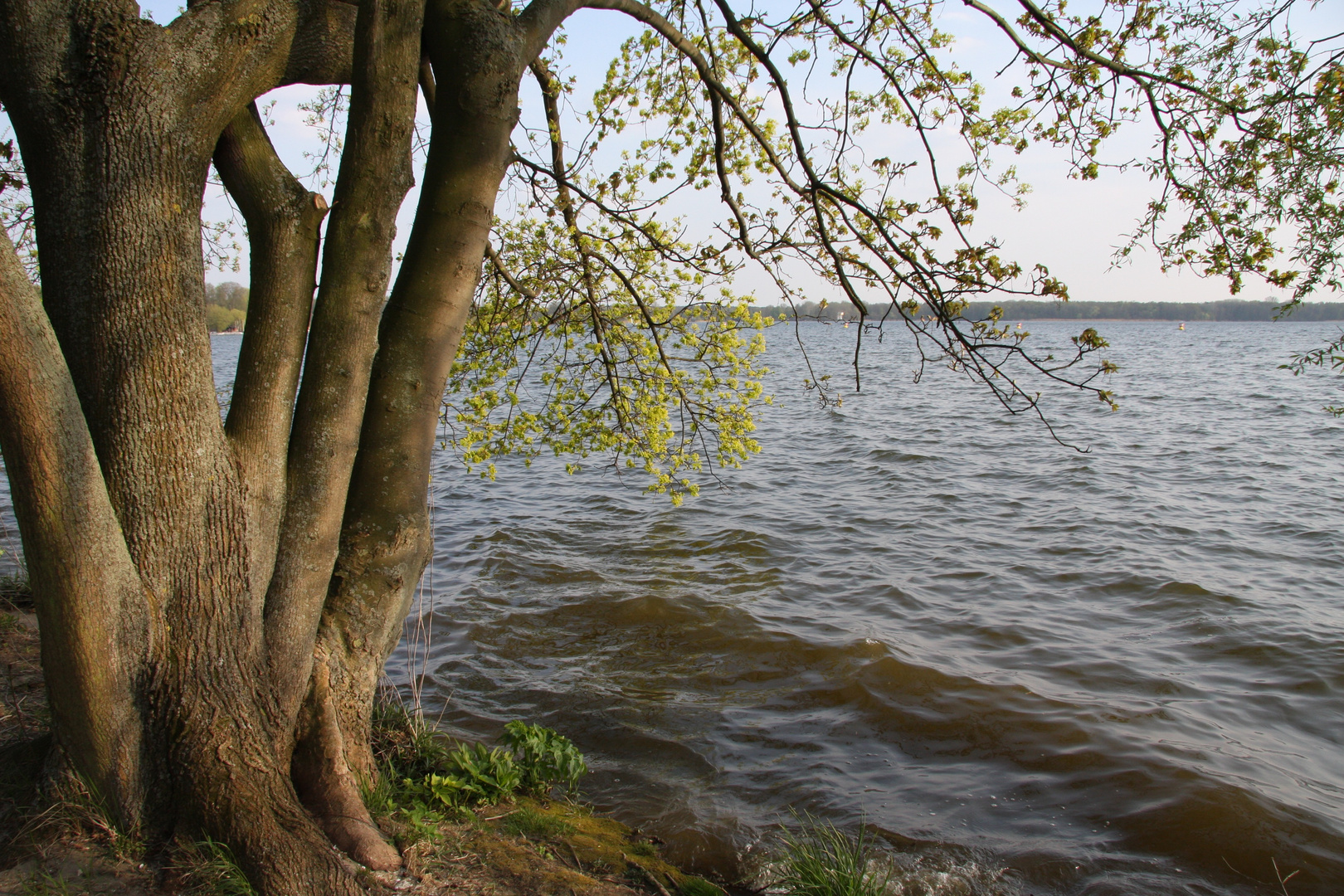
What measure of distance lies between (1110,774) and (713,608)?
15.4ft

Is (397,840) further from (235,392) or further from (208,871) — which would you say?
(235,392)

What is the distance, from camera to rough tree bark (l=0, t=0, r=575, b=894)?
3148 mm

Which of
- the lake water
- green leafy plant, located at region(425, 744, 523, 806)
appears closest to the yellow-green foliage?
the lake water

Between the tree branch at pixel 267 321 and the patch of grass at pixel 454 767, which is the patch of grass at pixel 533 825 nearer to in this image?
the patch of grass at pixel 454 767

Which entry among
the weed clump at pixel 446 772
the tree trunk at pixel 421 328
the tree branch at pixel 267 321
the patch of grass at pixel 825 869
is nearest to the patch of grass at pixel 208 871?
the tree trunk at pixel 421 328

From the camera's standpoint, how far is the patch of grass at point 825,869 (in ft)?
14.0

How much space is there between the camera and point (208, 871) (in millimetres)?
3256

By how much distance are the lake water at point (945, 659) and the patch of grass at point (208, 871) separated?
281cm

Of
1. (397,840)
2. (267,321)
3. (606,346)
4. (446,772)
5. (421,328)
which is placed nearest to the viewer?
(267,321)

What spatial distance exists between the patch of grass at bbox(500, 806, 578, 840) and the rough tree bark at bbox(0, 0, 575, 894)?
3.04ft

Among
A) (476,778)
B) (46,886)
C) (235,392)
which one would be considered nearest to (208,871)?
(46,886)

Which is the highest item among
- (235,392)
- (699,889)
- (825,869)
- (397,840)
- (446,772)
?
(235,392)

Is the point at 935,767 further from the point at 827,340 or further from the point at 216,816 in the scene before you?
the point at 827,340

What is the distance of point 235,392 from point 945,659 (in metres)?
7.30
